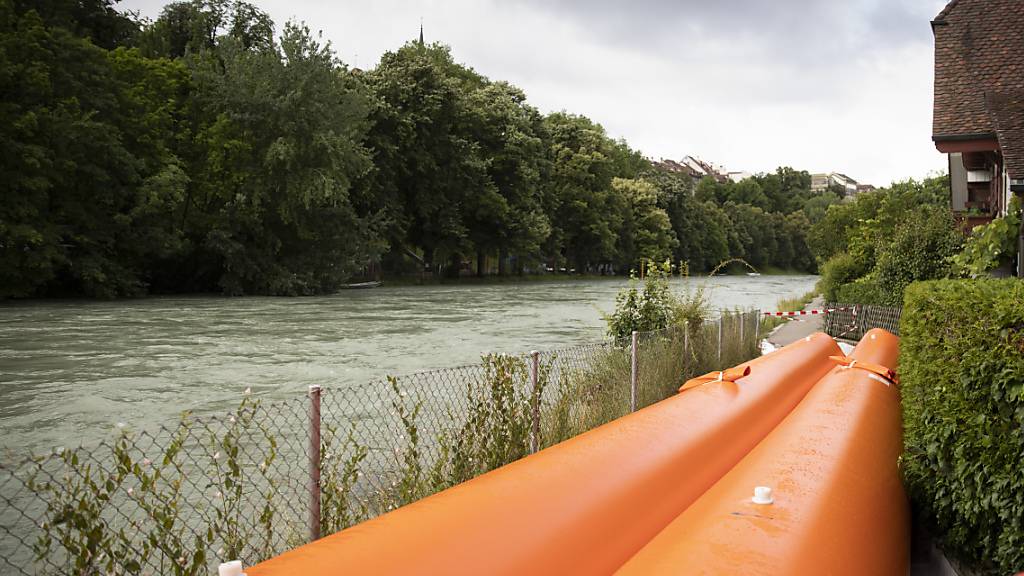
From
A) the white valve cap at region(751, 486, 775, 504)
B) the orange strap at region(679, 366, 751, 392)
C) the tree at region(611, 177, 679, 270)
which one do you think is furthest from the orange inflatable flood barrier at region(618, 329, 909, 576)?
the tree at region(611, 177, 679, 270)

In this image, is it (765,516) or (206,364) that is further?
(206,364)

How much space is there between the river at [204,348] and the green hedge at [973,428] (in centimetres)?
653

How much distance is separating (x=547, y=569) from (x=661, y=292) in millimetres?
7656

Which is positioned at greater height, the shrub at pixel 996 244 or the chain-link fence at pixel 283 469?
the shrub at pixel 996 244

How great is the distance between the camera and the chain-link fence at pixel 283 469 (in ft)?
8.14

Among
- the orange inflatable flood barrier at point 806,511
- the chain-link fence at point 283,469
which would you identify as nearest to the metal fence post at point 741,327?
the chain-link fence at point 283,469

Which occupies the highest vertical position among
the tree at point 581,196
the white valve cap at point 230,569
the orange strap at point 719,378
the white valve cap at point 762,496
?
the tree at point 581,196

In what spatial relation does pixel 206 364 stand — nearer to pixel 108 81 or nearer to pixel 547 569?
pixel 547 569

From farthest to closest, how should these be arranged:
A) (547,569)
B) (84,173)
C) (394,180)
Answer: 1. (394,180)
2. (84,173)
3. (547,569)

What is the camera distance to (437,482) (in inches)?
155

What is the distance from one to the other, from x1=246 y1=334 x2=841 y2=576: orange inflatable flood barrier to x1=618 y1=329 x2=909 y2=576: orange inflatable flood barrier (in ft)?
0.55

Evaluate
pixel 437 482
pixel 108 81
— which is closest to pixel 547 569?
pixel 437 482

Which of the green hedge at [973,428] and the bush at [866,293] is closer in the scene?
the green hedge at [973,428]

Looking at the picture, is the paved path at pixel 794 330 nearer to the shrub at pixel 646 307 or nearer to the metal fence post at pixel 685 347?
the shrub at pixel 646 307
